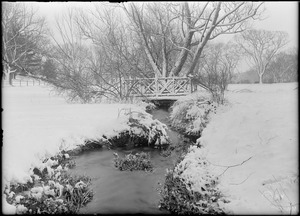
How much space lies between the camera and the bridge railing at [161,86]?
51.3 ft

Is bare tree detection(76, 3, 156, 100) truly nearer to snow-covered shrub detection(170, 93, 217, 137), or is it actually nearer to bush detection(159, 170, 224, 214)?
snow-covered shrub detection(170, 93, 217, 137)

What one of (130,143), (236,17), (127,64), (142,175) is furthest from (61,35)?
(142,175)

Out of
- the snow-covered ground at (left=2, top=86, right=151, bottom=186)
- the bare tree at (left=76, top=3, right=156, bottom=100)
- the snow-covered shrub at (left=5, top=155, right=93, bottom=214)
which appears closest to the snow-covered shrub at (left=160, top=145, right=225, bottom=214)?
the snow-covered shrub at (left=5, top=155, right=93, bottom=214)

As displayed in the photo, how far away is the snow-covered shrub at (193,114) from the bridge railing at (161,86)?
4.05 meters

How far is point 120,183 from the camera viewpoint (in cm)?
571

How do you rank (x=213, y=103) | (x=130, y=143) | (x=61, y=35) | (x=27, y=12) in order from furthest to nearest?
(x=61, y=35) → (x=27, y=12) → (x=213, y=103) → (x=130, y=143)

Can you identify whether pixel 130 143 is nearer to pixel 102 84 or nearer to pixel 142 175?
pixel 142 175

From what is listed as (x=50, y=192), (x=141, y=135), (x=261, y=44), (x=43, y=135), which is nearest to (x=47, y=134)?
(x=43, y=135)

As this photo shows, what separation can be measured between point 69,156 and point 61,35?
20674mm

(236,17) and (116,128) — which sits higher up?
(236,17)

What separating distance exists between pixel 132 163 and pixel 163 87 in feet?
32.2

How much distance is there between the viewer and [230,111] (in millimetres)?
9523

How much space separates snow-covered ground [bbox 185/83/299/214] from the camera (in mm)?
4250

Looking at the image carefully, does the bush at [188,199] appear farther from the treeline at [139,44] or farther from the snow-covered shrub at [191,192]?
the treeline at [139,44]
